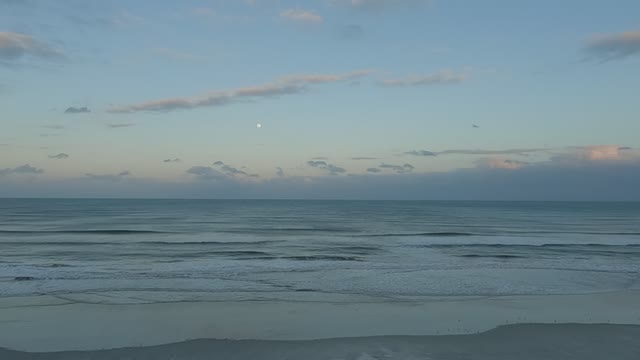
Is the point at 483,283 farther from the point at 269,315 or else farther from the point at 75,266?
the point at 75,266

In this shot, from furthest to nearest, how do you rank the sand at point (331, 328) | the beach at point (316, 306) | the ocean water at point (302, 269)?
the ocean water at point (302, 269)
the beach at point (316, 306)
the sand at point (331, 328)

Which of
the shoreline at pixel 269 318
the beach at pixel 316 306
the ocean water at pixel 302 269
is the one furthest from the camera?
the ocean water at pixel 302 269

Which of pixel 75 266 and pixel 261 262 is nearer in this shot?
pixel 75 266

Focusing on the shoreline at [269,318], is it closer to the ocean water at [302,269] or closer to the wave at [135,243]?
the ocean water at [302,269]

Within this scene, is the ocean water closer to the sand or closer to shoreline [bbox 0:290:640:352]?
shoreline [bbox 0:290:640:352]

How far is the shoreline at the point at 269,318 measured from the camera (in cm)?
1354

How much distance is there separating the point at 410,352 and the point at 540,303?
26.4ft

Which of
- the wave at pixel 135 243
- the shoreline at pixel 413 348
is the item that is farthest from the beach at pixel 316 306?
the wave at pixel 135 243

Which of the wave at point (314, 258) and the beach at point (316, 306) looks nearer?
the beach at point (316, 306)

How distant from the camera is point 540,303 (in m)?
18.2

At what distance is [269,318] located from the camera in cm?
1555

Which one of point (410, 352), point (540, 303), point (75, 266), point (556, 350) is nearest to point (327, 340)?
point (410, 352)

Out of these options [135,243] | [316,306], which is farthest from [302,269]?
[135,243]

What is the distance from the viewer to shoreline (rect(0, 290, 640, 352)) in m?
13.5
